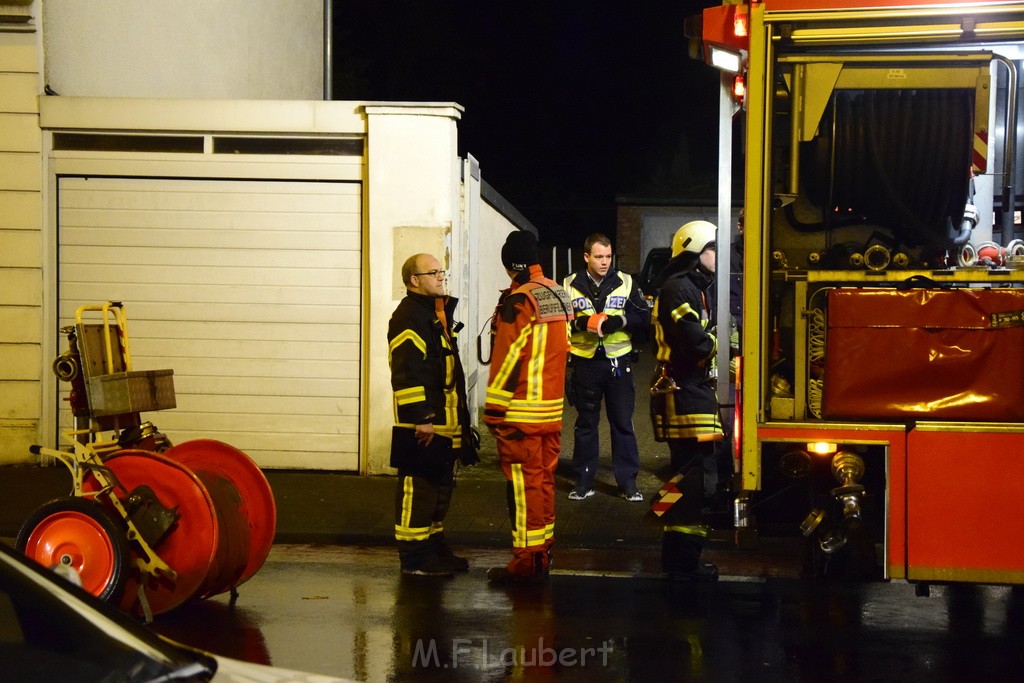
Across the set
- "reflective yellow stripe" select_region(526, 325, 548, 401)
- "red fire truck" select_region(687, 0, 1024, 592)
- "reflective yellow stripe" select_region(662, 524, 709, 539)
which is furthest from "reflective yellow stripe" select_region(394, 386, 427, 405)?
"red fire truck" select_region(687, 0, 1024, 592)

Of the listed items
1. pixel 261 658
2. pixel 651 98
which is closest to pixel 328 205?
pixel 261 658

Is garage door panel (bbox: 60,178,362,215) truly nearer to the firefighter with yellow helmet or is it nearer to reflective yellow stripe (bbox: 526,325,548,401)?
reflective yellow stripe (bbox: 526,325,548,401)

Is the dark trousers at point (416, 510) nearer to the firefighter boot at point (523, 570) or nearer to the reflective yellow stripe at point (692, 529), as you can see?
the firefighter boot at point (523, 570)

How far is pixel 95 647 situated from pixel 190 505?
3086mm

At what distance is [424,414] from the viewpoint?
691 cm

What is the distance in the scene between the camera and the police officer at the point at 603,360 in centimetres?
932

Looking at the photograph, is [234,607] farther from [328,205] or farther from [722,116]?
[328,205]

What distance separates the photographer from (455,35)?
127 feet

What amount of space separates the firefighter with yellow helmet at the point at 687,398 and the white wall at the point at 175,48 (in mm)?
6174

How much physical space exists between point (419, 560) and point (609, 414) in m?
2.80

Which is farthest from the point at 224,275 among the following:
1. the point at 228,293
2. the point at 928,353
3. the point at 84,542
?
the point at 928,353

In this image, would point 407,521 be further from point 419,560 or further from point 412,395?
point 412,395

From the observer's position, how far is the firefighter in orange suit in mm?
6777

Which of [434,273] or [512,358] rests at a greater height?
[434,273]
